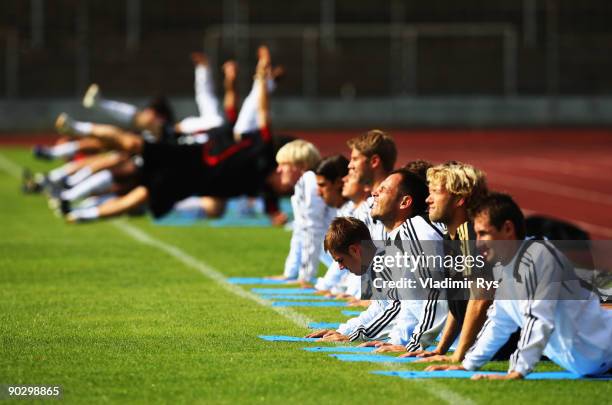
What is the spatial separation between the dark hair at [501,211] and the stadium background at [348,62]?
3118cm

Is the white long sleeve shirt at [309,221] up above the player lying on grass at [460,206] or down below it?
below

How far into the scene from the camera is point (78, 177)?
21516 mm

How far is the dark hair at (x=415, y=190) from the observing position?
9131 millimetres

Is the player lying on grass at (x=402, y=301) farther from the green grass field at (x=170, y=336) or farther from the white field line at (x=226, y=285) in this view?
the white field line at (x=226, y=285)

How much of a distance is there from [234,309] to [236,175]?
6.63 m

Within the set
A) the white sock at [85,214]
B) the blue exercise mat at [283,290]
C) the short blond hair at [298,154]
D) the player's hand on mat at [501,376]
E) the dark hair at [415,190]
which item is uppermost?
the dark hair at [415,190]

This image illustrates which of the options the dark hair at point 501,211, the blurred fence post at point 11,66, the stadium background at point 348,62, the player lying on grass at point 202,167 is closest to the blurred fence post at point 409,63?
the stadium background at point 348,62

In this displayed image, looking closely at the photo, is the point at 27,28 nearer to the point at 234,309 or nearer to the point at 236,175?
the point at 236,175

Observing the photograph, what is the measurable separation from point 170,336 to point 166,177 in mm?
7577

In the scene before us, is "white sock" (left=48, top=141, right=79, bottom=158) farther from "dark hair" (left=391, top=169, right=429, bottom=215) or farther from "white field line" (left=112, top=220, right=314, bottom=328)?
"dark hair" (left=391, top=169, right=429, bottom=215)

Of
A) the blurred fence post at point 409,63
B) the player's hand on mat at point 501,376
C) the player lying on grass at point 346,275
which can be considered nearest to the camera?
the player's hand on mat at point 501,376

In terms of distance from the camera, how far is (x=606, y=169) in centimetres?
2912

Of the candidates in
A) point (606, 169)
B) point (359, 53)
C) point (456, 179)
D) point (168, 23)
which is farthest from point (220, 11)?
point (456, 179)

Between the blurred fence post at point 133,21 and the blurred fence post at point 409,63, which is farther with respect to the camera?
the blurred fence post at point 133,21
